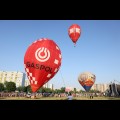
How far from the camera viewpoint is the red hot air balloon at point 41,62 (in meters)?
15.0

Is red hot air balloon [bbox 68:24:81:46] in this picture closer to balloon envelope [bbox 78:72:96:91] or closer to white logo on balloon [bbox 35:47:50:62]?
white logo on balloon [bbox 35:47:50:62]

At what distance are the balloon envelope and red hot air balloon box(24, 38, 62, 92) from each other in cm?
2458

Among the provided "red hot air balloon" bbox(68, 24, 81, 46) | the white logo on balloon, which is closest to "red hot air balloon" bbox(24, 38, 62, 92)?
the white logo on balloon

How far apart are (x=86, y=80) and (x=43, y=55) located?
85.7 feet

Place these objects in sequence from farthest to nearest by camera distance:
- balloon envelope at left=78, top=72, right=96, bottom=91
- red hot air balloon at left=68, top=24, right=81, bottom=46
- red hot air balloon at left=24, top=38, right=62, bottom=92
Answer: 1. balloon envelope at left=78, top=72, right=96, bottom=91
2. red hot air balloon at left=68, top=24, right=81, bottom=46
3. red hot air balloon at left=24, top=38, right=62, bottom=92

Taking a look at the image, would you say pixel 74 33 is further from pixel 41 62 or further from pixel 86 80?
pixel 86 80

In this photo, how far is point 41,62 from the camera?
14977 mm

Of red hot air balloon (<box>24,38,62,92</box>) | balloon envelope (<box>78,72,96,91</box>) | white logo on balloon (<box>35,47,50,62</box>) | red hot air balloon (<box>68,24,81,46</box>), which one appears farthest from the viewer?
balloon envelope (<box>78,72,96,91</box>)

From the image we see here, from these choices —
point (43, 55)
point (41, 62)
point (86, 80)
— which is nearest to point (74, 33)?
point (43, 55)

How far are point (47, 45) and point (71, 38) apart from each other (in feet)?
27.1

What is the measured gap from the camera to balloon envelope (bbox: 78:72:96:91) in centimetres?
3972
